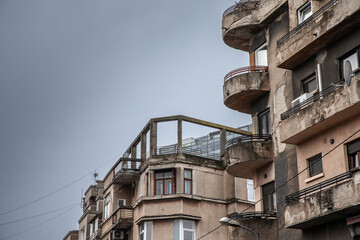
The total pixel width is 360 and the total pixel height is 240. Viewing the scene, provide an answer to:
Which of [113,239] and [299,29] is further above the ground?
[299,29]

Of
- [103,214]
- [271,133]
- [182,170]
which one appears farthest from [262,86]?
[103,214]

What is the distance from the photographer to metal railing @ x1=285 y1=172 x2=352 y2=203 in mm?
21617

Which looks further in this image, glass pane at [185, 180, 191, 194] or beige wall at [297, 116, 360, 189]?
glass pane at [185, 180, 191, 194]

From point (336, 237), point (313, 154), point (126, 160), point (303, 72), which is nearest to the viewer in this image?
point (336, 237)

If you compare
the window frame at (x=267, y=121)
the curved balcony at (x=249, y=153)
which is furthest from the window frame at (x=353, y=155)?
the window frame at (x=267, y=121)

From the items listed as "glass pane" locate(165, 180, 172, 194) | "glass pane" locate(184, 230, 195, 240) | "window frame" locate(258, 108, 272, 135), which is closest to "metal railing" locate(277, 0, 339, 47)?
"window frame" locate(258, 108, 272, 135)

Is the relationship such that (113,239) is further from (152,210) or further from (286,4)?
(286,4)

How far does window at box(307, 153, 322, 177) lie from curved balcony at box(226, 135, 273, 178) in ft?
11.5

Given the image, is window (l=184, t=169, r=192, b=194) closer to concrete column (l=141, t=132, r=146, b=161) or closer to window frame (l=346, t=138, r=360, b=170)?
concrete column (l=141, t=132, r=146, b=161)

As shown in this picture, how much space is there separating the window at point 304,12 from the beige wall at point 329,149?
5410mm

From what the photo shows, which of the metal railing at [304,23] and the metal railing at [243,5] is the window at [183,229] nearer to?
the metal railing at [243,5]

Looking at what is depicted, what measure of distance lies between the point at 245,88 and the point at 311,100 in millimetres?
5287

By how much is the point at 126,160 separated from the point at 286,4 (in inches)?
680

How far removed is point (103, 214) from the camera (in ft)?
158
